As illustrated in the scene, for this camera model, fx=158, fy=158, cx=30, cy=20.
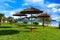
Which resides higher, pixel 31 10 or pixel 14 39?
pixel 31 10

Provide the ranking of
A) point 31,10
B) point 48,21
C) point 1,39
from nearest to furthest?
1. point 1,39
2. point 31,10
3. point 48,21

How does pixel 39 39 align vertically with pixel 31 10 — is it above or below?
below

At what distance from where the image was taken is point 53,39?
35.4 ft

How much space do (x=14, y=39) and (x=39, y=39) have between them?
168cm

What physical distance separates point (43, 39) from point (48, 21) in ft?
67.3

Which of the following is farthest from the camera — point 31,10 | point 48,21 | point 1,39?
point 48,21

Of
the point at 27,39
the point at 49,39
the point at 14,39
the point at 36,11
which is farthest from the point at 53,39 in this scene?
the point at 36,11

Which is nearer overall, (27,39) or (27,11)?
(27,39)

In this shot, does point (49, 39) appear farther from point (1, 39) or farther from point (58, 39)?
point (1, 39)

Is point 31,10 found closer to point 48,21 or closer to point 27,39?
point 27,39

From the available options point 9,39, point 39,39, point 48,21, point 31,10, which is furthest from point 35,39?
point 48,21

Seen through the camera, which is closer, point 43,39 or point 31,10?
point 43,39

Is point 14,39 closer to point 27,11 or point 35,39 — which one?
point 35,39

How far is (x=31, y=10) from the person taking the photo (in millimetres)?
14883
